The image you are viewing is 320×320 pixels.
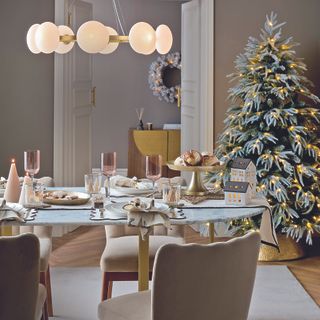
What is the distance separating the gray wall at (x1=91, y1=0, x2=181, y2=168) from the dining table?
570cm

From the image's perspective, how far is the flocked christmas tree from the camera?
4.87 m

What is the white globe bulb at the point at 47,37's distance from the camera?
359 centimetres

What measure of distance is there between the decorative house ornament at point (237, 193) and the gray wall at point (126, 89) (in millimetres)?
5660

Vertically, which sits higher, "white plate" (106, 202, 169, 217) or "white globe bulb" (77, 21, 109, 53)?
"white globe bulb" (77, 21, 109, 53)

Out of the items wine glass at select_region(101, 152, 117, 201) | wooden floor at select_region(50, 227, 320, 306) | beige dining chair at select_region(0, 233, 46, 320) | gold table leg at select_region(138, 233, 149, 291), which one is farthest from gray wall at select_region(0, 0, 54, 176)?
beige dining chair at select_region(0, 233, 46, 320)

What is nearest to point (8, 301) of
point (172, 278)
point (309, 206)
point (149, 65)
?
point (172, 278)

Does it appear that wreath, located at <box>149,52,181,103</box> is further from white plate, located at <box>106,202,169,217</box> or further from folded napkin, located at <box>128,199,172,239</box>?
folded napkin, located at <box>128,199,172,239</box>

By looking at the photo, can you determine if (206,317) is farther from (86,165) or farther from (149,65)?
(149,65)

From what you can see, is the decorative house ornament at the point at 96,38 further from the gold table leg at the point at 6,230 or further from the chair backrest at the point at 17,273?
the chair backrest at the point at 17,273

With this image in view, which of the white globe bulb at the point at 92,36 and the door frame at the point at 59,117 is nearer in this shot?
the white globe bulb at the point at 92,36

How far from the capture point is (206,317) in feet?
7.70

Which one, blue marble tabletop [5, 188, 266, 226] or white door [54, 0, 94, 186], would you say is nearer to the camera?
blue marble tabletop [5, 188, 266, 226]

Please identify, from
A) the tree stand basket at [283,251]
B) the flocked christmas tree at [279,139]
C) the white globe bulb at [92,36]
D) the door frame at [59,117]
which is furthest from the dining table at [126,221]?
the door frame at [59,117]

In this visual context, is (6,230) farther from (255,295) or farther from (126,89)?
(126,89)
